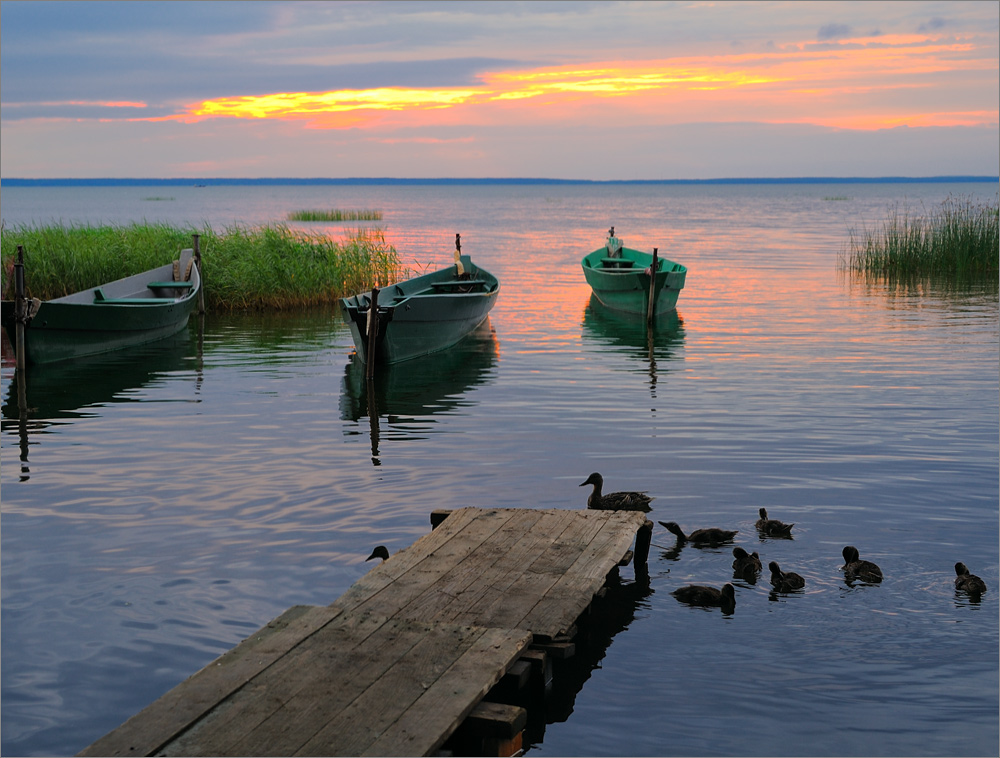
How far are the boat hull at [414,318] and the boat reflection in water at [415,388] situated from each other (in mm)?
308

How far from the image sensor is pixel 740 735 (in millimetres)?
6594

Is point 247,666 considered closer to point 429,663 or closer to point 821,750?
point 429,663

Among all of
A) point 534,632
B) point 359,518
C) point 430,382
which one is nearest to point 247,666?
point 534,632

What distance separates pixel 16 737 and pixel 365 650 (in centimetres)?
226

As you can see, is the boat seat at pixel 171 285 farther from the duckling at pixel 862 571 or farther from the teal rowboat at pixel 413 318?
the duckling at pixel 862 571

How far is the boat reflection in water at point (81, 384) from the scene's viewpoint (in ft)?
54.3

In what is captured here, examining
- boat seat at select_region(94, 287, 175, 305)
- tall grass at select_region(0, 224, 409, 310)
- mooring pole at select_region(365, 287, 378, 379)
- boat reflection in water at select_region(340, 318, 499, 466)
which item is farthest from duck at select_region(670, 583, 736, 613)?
tall grass at select_region(0, 224, 409, 310)

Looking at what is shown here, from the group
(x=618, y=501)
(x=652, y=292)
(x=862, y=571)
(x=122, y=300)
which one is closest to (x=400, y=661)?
(x=862, y=571)

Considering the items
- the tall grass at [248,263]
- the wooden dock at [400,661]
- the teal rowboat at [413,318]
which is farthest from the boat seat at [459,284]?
the wooden dock at [400,661]

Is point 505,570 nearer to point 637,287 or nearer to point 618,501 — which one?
point 618,501

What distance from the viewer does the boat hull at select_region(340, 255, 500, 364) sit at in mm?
20844

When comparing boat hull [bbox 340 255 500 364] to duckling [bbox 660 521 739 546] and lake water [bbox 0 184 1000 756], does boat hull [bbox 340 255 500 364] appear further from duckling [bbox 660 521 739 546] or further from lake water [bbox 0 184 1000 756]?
duckling [bbox 660 521 739 546]

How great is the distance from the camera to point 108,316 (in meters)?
22.7

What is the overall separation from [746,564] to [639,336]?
17750 mm
